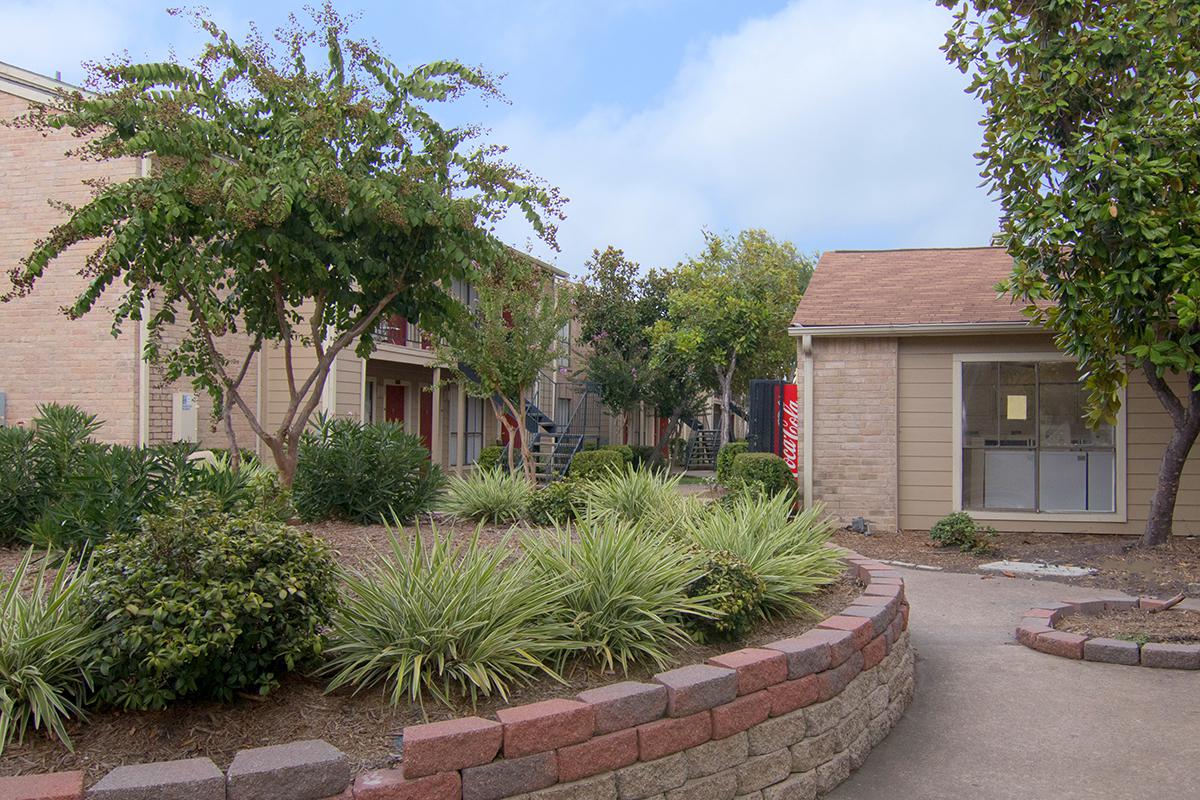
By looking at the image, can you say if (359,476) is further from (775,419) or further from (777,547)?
(775,419)

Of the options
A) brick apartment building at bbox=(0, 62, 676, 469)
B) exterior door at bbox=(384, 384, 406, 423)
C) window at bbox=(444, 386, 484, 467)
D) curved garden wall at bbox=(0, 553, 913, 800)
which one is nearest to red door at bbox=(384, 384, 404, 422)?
exterior door at bbox=(384, 384, 406, 423)

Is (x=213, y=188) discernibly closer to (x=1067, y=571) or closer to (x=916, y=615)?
(x=916, y=615)

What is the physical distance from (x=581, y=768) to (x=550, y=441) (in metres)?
20.4

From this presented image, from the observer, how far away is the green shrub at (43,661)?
314cm

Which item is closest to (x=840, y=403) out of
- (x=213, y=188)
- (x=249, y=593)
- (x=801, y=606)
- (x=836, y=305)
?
(x=836, y=305)

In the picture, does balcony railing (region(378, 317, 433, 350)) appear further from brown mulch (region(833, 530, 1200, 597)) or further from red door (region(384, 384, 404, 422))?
brown mulch (region(833, 530, 1200, 597))

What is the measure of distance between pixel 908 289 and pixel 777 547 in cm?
882

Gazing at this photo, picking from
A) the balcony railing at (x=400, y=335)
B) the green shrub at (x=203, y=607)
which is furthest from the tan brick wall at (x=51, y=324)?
the green shrub at (x=203, y=607)

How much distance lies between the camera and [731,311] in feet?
83.7

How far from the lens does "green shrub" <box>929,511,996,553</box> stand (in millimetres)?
11172

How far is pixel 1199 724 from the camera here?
525 centimetres

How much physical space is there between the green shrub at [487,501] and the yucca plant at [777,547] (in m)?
2.16

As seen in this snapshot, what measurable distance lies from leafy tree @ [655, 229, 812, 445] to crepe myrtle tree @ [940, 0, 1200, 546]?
14.9 meters

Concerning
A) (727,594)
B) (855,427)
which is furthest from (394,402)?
(727,594)
